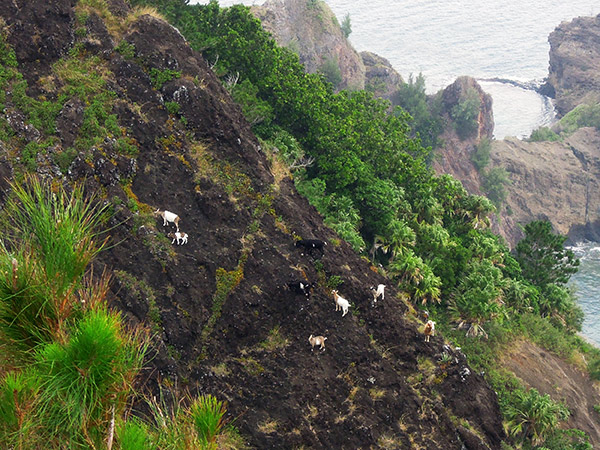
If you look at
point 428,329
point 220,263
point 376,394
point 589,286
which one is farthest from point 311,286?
point 589,286

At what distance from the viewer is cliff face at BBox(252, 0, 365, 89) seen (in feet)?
370

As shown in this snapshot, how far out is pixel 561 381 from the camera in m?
34.1

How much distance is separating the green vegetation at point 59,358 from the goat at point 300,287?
619 inches

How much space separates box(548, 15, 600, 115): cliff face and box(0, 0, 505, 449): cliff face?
132 m

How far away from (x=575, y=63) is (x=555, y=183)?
48.9 meters

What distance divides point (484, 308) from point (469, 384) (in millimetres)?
7991

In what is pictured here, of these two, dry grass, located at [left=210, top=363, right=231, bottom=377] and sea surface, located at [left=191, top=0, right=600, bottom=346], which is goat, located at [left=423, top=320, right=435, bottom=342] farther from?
sea surface, located at [left=191, top=0, right=600, bottom=346]

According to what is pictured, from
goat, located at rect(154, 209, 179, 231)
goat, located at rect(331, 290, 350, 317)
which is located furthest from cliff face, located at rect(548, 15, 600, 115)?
goat, located at rect(154, 209, 179, 231)

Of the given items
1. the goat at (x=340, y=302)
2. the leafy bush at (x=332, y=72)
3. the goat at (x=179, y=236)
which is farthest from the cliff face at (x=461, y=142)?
the goat at (x=179, y=236)

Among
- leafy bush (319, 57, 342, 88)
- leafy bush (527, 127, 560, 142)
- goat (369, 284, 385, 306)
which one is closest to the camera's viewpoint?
goat (369, 284, 385, 306)

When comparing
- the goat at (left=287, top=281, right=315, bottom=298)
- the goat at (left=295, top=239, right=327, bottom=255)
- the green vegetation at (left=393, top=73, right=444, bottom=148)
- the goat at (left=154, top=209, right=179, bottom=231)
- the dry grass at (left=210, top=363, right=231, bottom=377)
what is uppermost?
the goat at (left=154, top=209, right=179, bottom=231)

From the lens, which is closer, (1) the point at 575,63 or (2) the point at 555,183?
(2) the point at 555,183

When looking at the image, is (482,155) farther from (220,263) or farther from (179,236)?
(179,236)

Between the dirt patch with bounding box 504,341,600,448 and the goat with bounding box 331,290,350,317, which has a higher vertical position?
the goat with bounding box 331,290,350,317
